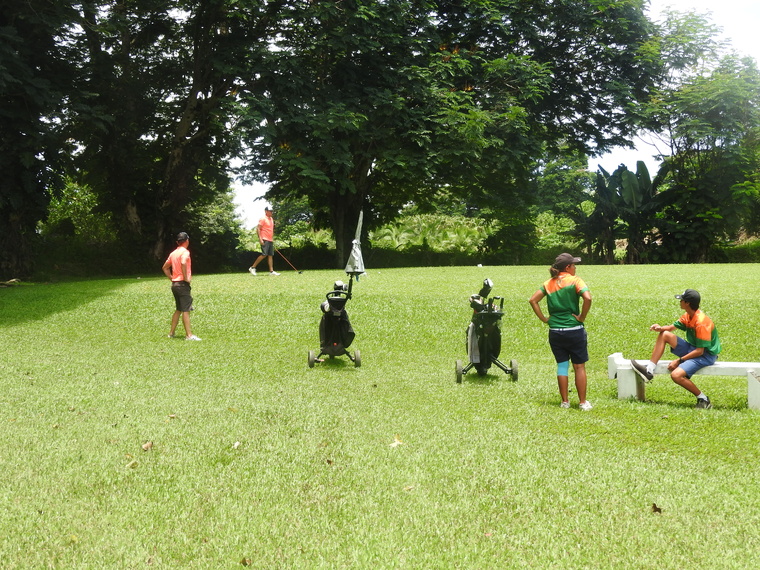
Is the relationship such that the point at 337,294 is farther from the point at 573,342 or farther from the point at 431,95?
the point at 431,95

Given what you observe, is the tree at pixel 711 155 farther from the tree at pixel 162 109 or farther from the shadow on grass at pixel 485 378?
the shadow on grass at pixel 485 378

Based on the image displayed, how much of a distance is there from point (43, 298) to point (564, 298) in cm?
1431

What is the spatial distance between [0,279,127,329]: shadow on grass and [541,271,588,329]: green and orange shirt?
11612 mm

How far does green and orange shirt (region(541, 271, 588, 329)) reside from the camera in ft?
24.0

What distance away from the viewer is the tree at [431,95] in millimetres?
22859

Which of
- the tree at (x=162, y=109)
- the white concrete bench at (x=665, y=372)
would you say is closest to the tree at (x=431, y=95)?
the tree at (x=162, y=109)

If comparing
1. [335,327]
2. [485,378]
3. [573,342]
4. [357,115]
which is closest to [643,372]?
[573,342]

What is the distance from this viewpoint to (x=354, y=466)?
16.8 ft

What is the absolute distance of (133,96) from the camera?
24.3 m

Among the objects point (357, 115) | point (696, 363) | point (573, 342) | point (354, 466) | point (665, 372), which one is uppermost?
point (357, 115)

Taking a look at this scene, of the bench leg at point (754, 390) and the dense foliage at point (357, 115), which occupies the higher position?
the dense foliage at point (357, 115)

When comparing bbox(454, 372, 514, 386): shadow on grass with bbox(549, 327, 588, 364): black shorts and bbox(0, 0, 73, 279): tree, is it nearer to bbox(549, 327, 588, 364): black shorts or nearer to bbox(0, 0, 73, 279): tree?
bbox(549, 327, 588, 364): black shorts

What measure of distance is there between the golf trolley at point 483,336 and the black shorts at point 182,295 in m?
5.78

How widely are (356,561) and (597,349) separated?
9.64m
